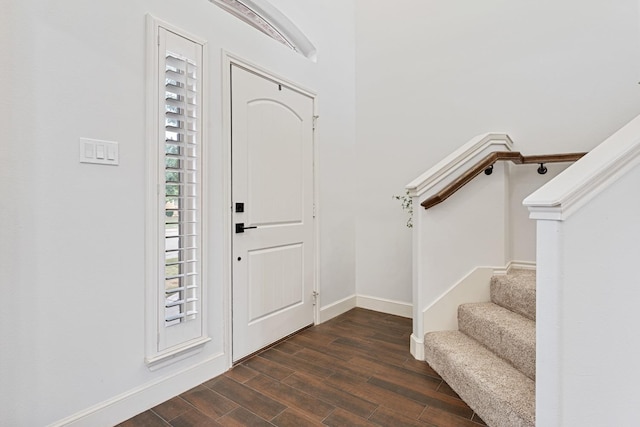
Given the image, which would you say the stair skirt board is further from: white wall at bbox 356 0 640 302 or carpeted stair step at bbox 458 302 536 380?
white wall at bbox 356 0 640 302

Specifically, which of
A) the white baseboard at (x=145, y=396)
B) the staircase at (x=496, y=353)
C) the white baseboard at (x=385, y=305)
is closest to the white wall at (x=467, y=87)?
the white baseboard at (x=385, y=305)

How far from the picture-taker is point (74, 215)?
5.02 ft

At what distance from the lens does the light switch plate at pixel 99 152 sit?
1.56 m

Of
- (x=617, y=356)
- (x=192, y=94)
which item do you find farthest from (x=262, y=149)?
(x=617, y=356)

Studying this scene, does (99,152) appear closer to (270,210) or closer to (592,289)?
(270,210)

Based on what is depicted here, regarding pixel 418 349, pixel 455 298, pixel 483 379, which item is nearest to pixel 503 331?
pixel 483 379

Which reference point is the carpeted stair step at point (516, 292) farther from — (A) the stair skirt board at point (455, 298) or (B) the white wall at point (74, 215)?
(B) the white wall at point (74, 215)

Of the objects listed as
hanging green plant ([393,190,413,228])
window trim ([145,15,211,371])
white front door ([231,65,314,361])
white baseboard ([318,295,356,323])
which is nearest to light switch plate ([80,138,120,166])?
window trim ([145,15,211,371])

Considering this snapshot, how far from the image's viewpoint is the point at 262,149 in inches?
98.9

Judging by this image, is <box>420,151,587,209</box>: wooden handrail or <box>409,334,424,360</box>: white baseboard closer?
<box>420,151,587,209</box>: wooden handrail

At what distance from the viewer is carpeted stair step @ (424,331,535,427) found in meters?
1.45

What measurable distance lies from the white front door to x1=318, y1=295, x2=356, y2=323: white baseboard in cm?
19

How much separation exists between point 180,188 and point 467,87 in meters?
2.63

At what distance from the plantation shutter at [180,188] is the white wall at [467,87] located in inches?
75.7
